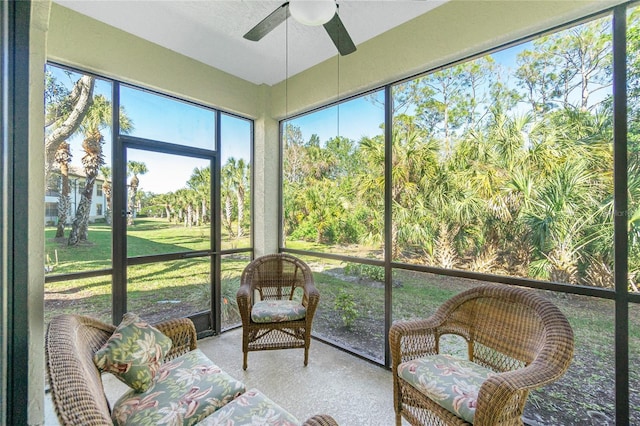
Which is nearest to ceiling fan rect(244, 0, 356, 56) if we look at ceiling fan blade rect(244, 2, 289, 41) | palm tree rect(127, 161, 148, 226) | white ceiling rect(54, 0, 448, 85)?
ceiling fan blade rect(244, 2, 289, 41)

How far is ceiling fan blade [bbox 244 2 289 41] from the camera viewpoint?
168 cm

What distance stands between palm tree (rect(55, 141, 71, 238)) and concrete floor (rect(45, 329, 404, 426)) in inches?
50.4

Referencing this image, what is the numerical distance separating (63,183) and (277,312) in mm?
2091

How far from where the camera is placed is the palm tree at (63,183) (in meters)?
2.20

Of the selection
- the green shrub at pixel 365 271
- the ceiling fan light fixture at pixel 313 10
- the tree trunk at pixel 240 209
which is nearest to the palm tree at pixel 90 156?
the tree trunk at pixel 240 209

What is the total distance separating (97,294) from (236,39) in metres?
2.64

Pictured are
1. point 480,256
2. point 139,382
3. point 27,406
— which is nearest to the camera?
point 27,406

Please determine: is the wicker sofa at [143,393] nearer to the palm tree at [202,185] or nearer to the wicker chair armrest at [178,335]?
the wicker chair armrest at [178,335]

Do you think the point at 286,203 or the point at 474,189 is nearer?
the point at 474,189

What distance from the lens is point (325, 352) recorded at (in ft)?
9.05

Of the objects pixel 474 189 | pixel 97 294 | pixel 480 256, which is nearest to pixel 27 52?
pixel 97 294

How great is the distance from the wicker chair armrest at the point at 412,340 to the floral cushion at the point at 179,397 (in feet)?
3.15

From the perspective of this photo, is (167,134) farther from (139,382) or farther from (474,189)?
(474,189)

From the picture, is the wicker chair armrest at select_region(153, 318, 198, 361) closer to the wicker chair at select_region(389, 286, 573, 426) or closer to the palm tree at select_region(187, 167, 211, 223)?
the wicker chair at select_region(389, 286, 573, 426)
